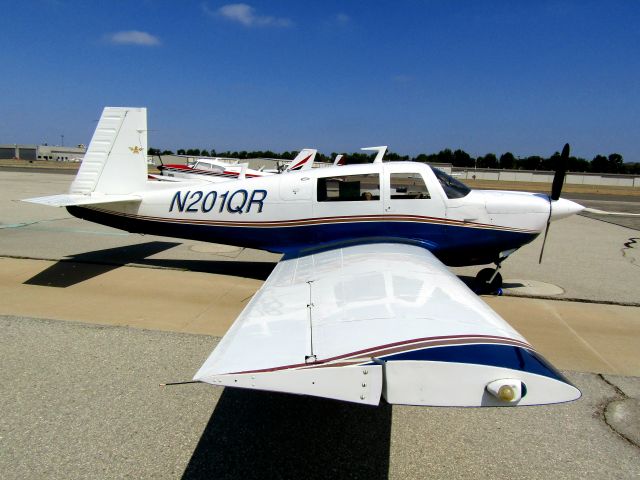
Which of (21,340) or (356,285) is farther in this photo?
(21,340)

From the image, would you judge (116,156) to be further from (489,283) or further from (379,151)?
(489,283)

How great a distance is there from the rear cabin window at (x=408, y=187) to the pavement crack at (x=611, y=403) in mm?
3617

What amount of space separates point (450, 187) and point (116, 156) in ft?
21.3

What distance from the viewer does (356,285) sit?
451 centimetres

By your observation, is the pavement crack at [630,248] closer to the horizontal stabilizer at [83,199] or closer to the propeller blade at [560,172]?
the propeller blade at [560,172]

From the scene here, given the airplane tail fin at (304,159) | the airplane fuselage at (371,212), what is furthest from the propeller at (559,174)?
the airplane tail fin at (304,159)

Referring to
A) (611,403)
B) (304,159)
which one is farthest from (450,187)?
(304,159)

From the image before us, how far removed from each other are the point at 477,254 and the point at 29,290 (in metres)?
7.62

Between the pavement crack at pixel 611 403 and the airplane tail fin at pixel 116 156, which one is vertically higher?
the airplane tail fin at pixel 116 156

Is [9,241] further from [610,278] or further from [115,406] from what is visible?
[610,278]

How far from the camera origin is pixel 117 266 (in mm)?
8758

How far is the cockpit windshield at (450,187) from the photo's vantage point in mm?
7184

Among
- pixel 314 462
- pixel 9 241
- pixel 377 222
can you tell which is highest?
pixel 377 222

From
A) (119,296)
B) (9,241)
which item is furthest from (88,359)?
(9,241)
